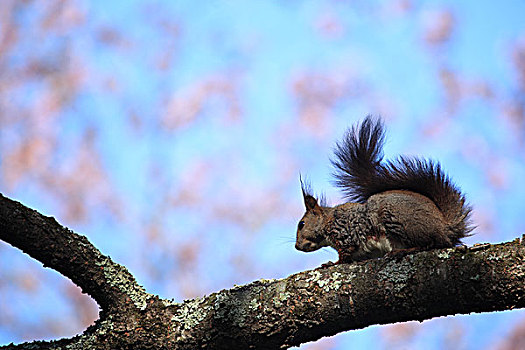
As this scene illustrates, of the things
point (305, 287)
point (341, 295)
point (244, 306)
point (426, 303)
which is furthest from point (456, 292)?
point (244, 306)

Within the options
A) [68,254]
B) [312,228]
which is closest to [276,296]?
[68,254]

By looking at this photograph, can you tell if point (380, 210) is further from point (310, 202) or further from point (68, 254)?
point (68, 254)

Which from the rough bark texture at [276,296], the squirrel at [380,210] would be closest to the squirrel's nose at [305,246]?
the squirrel at [380,210]

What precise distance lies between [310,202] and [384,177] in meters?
0.58

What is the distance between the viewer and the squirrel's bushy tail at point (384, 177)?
224 cm

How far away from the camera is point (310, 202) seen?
Answer: 2977 millimetres

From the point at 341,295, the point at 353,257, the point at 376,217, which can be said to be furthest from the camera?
the point at 353,257

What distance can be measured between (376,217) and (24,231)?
139cm

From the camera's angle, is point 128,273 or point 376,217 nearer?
point 128,273

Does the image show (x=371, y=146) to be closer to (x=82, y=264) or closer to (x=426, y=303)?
(x=426, y=303)

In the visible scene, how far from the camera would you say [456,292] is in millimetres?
1507

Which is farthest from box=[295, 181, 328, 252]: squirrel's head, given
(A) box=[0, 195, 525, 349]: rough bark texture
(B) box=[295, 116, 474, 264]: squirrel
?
(A) box=[0, 195, 525, 349]: rough bark texture

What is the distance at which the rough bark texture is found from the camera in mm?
1514

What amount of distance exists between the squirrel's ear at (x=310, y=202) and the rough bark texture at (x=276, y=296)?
1235 mm
